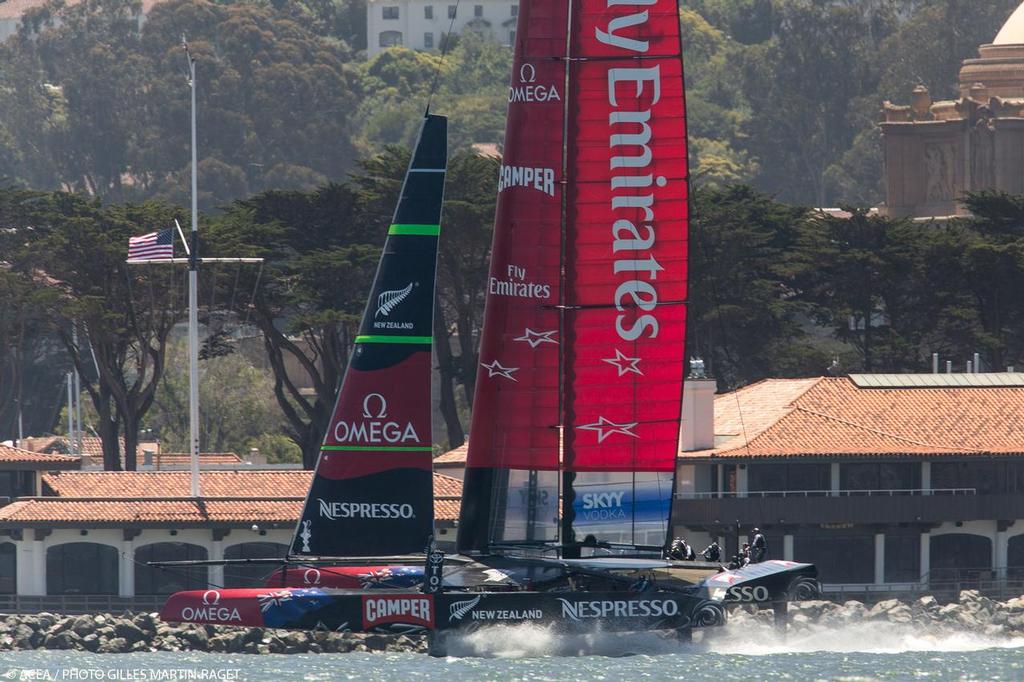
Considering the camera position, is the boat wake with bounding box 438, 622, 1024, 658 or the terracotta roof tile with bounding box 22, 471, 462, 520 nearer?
the boat wake with bounding box 438, 622, 1024, 658

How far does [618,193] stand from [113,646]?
17.3 m

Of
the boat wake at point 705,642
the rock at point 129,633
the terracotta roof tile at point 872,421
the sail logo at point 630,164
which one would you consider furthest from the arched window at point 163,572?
the sail logo at point 630,164

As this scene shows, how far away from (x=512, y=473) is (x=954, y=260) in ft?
137

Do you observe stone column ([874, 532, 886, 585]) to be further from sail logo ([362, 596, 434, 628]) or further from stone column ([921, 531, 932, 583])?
sail logo ([362, 596, 434, 628])

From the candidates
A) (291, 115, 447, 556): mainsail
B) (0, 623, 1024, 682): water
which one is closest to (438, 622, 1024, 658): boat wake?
(0, 623, 1024, 682): water

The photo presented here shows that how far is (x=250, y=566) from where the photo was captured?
184ft

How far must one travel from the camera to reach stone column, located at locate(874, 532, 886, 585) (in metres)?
59.4

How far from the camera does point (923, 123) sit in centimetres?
11425

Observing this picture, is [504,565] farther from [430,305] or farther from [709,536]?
[709,536]

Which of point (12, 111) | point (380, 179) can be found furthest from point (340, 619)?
point (12, 111)

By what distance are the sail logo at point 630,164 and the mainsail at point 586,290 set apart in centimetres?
2

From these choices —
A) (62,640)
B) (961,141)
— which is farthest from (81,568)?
(961,141)

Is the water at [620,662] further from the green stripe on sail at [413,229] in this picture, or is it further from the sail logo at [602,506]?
the green stripe on sail at [413,229]

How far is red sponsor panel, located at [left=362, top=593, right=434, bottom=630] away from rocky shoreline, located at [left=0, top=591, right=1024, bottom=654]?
10.8 metres
